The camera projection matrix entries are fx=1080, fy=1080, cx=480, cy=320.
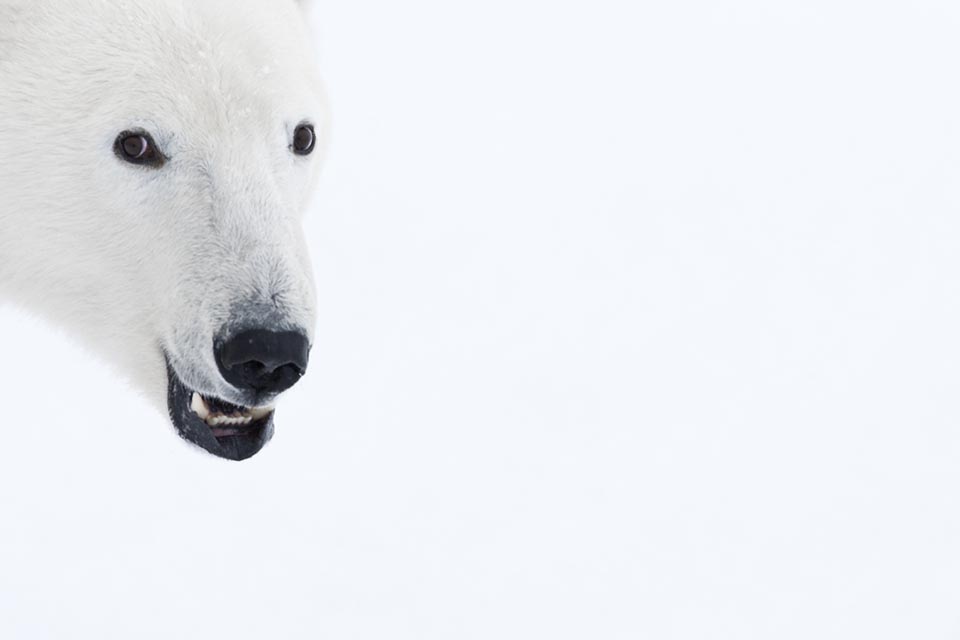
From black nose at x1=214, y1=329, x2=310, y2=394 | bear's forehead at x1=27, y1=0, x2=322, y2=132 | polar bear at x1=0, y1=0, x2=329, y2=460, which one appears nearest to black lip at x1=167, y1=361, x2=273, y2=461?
polar bear at x1=0, y1=0, x2=329, y2=460

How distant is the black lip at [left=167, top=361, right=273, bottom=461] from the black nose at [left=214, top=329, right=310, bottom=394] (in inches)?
13.3

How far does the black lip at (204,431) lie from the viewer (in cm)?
288

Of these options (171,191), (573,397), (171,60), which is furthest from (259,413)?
(573,397)

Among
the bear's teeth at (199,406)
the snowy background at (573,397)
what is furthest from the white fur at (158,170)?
the snowy background at (573,397)

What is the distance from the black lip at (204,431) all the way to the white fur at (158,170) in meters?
0.07

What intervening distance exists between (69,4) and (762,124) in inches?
310

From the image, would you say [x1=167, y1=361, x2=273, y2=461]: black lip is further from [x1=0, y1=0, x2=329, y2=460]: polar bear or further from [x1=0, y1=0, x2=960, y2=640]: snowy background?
[x1=0, y1=0, x2=960, y2=640]: snowy background

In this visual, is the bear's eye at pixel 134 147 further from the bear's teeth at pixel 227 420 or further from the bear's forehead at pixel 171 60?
the bear's teeth at pixel 227 420

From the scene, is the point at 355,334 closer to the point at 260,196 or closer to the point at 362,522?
the point at 362,522

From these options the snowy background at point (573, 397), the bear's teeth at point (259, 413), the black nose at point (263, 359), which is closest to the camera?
Answer: the black nose at point (263, 359)

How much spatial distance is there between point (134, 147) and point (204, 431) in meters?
0.77

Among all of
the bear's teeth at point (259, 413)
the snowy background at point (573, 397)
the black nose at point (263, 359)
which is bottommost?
the snowy background at point (573, 397)

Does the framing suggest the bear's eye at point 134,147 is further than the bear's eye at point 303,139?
No

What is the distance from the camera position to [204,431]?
9.52 ft
